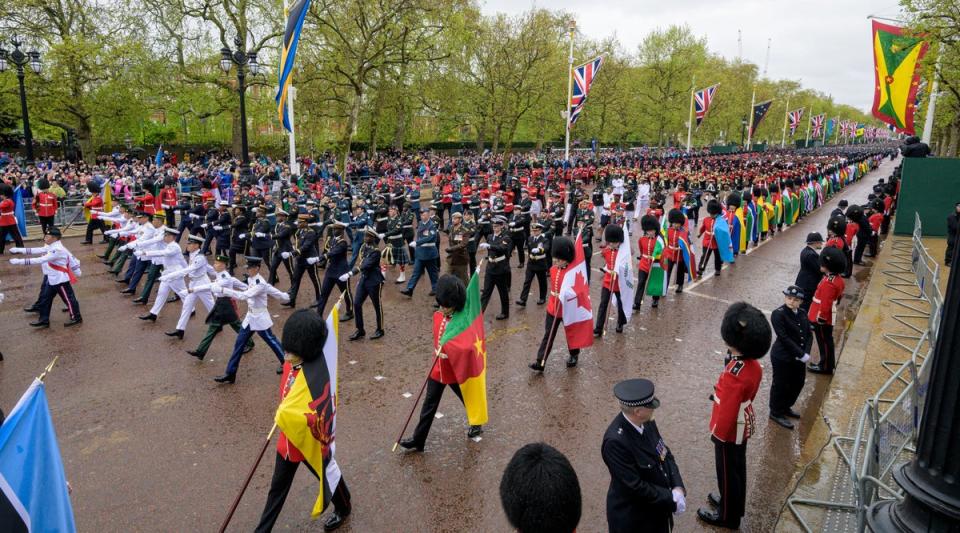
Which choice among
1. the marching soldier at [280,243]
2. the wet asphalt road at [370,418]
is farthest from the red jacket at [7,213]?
the marching soldier at [280,243]

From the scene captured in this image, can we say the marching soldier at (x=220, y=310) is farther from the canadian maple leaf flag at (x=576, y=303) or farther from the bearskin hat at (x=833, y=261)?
the bearskin hat at (x=833, y=261)

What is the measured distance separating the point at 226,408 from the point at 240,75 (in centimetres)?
1504

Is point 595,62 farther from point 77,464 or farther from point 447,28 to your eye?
point 77,464

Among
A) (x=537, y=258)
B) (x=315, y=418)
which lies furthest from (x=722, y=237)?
(x=315, y=418)

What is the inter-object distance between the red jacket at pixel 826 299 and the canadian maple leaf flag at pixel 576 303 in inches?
114

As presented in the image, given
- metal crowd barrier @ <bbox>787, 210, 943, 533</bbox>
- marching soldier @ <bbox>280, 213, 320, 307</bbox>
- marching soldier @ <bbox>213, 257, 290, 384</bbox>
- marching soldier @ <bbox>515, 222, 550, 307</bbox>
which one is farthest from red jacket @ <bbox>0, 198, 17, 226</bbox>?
metal crowd barrier @ <bbox>787, 210, 943, 533</bbox>

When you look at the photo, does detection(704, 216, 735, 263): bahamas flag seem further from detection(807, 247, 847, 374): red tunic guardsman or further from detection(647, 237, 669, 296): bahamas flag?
detection(807, 247, 847, 374): red tunic guardsman

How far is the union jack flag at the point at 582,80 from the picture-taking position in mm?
25297

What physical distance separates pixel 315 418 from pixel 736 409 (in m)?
3.19

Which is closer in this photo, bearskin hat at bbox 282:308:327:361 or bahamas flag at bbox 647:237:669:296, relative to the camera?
bearskin hat at bbox 282:308:327:361

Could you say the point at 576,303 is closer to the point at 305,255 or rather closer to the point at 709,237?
the point at 305,255

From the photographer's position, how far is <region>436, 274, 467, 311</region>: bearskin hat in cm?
553

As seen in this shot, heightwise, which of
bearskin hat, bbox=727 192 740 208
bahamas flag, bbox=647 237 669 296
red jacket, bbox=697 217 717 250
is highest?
bearskin hat, bbox=727 192 740 208

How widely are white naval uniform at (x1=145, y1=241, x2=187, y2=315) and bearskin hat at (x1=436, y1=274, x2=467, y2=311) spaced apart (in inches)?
234
